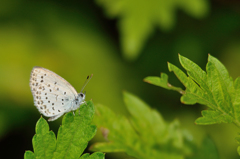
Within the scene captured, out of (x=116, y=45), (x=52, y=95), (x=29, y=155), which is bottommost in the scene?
(x=29, y=155)

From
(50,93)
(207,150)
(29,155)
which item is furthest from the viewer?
(50,93)

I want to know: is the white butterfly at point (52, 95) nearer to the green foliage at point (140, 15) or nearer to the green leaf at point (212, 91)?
the green leaf at point (212, 91)

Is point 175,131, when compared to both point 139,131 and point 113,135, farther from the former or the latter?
point 113,135

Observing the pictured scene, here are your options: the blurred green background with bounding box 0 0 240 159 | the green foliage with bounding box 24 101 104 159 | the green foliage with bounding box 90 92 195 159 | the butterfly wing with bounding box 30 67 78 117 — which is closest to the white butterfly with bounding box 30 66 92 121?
the butterfly wing with bounding box 30 67 78 117

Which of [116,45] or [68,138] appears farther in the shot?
[116,45]

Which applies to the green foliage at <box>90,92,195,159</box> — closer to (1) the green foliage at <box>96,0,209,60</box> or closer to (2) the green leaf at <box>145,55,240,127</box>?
(2) the green leaf at <box>145,55,240,127</box>

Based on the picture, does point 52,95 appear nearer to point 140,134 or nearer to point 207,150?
point 140,134

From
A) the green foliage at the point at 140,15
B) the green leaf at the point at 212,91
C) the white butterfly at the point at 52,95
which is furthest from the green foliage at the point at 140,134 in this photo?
the green foliage at the point at 140,15

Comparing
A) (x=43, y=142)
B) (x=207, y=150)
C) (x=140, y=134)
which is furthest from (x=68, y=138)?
(x=207, y=150)
